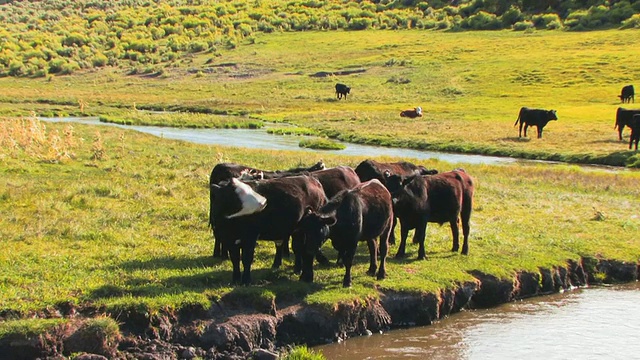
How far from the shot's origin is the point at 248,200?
475 inches

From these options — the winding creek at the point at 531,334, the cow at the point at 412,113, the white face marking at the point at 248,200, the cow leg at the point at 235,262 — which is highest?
the white face marking at the point at 248,200

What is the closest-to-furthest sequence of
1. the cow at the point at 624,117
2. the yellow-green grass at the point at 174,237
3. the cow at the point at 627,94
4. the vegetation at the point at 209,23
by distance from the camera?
the yellow-green grass at the point at 174,237, the cow at the point at 624,117, the cow at the point at 627,94, the vegetation at the point at 209,23

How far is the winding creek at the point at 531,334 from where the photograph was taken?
11.6m

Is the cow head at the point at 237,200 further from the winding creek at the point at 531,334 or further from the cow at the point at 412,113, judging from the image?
the cow at the point at 412,113

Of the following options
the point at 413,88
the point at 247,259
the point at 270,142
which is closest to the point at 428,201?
the point at 247,259

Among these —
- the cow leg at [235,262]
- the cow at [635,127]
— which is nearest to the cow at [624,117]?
the cow at [635,127]

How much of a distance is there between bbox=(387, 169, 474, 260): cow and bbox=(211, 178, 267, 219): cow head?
311 centimetres

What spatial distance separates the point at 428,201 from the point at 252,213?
4276 millimetres

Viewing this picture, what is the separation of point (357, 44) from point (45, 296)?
82.1 meters

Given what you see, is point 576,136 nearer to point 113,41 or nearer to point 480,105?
point 480,105

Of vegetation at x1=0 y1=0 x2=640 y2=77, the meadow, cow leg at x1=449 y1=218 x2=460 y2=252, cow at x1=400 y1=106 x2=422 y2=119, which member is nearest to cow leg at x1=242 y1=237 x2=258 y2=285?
the meadow

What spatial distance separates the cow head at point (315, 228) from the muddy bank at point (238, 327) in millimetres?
969

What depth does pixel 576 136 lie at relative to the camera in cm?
4038

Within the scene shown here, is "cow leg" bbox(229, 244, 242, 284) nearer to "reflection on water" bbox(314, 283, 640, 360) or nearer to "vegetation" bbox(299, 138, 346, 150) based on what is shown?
"reflection on water" bbox(314, 283, 640, 360)
